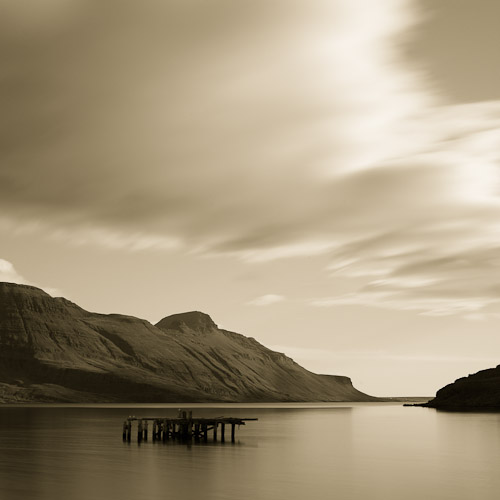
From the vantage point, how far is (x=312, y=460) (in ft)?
226

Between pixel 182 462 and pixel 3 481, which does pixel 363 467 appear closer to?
pixel 182 462

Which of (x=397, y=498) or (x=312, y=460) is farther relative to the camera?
(x=312, y=460)

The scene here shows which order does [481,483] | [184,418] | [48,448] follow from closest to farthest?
[481,483] < [48,448] < [184,418]

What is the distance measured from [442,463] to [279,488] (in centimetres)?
2349

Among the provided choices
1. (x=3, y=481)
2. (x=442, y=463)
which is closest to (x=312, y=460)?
(x=442, y=463)

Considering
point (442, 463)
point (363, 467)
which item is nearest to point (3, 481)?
point (363, 467)

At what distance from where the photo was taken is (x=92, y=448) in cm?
7650

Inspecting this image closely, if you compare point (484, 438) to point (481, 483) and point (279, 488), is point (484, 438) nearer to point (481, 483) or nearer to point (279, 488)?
point (481, 483)

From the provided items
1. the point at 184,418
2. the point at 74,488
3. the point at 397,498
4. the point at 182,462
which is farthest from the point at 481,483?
the point at 184,418

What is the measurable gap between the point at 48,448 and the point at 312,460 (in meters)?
26.8

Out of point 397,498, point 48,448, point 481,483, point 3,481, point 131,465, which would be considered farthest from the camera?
point 48,448

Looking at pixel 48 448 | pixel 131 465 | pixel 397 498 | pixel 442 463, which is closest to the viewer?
pixel 397 498

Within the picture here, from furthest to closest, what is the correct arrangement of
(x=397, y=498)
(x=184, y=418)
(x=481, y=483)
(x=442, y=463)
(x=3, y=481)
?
(x=184, y=418) → (x=442, y=463) → (x=481, y=483) → (x=3, y=481) → (x=397, y=498)

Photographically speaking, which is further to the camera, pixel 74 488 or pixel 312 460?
pixel 312 460
